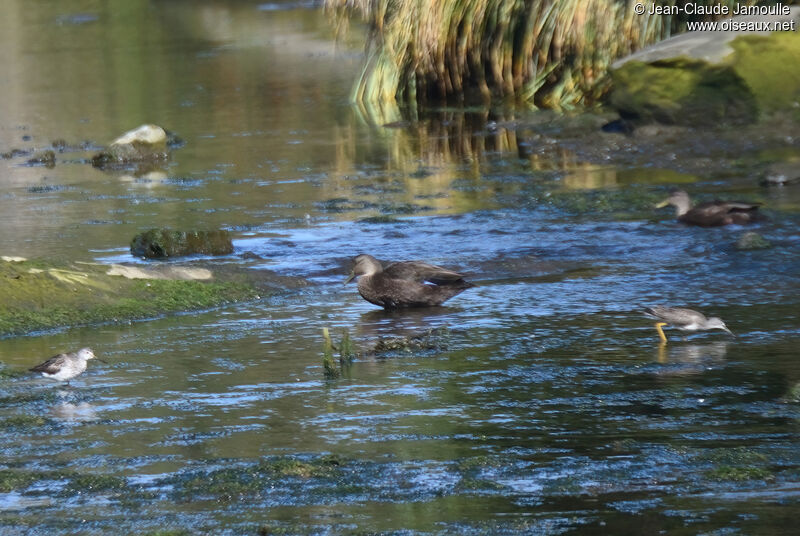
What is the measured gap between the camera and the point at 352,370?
9109 millimetres

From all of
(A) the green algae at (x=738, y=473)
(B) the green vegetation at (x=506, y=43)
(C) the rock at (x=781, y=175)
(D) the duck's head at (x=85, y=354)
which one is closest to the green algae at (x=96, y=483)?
(D) the duck's head at (x=85, y=354)

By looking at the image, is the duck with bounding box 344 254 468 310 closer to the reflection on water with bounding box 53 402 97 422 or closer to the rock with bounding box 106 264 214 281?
the rock with bounding box 106 264 214 281

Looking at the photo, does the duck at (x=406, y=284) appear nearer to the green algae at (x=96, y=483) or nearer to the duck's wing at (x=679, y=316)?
the duck's wing at (x=679, y=316)

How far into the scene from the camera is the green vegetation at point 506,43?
23.1 m

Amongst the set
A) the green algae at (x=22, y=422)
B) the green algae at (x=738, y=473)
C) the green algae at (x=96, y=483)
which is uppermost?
the green algae at (x=738, y=473)

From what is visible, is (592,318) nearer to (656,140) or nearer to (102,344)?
(102,344)

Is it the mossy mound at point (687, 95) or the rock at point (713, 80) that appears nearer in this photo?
the rock at point (713, 80)

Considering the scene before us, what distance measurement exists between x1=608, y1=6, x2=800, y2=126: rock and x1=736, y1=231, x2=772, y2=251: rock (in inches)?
303

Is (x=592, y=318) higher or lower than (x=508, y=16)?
lower

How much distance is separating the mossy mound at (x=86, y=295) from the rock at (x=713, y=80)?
994 cm

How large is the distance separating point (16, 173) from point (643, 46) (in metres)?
9.94

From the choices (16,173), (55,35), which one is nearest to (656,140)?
(16,173)

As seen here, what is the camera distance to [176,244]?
13555mm

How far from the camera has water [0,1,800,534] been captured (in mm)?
6543
